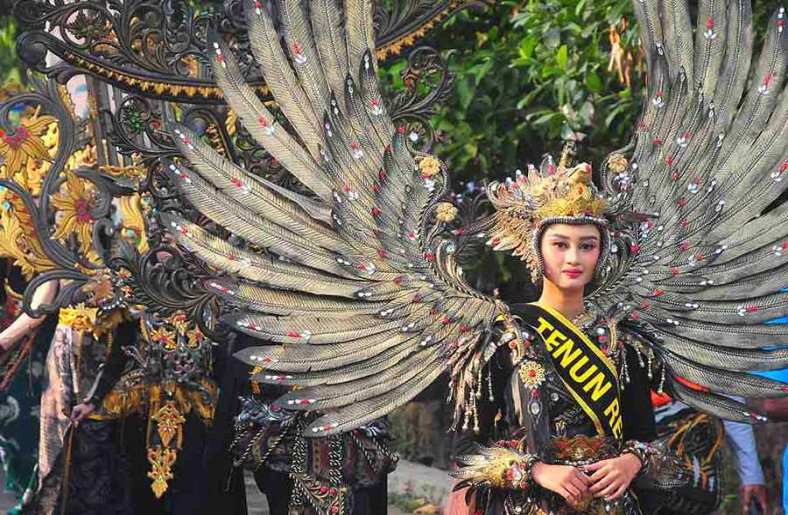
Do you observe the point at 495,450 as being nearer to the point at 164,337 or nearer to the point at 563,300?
the point at 563,300

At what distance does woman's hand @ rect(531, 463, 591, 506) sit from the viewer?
212 inches

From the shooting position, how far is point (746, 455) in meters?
8.55

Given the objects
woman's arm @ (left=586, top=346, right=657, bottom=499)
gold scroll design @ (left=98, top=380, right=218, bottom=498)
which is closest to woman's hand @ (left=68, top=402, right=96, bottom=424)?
gold scroll design @ (left=98, top=380, right=218, bottom=498)

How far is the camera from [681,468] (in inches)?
225

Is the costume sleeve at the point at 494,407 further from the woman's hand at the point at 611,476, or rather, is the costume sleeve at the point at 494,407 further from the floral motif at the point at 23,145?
the floral motif at the point at 23,145

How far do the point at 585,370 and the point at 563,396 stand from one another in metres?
0.11

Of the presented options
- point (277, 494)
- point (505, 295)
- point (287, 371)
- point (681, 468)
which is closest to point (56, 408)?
point (277, 494)

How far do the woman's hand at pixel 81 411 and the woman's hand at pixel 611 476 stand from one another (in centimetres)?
340

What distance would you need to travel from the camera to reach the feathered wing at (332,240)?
18.4 ft

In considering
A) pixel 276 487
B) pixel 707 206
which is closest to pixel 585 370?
pixel 707 206

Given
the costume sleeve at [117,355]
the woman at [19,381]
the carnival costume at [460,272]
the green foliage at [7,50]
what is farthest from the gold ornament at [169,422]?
the green foliage at [7,50]

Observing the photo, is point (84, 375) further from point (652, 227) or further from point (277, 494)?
point (652, 227)

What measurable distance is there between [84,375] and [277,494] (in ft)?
5.68

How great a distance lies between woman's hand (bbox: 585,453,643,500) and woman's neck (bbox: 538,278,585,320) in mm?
486
